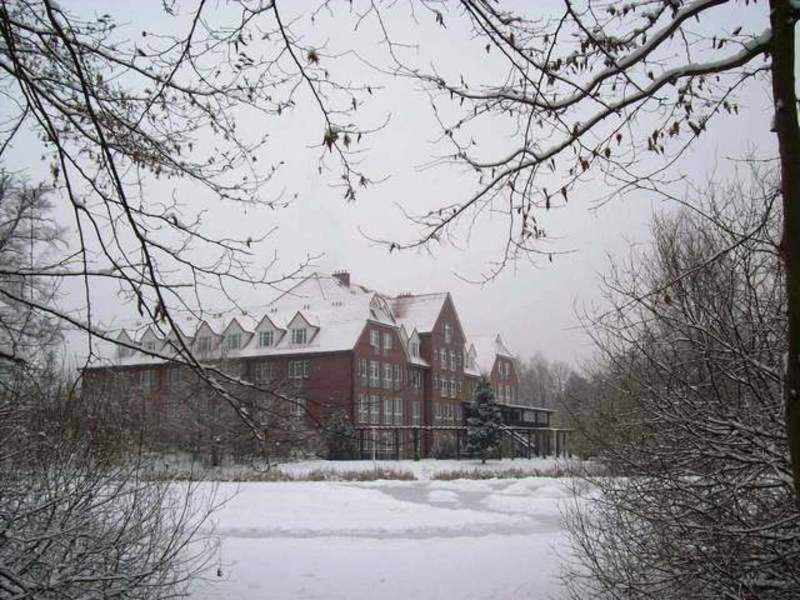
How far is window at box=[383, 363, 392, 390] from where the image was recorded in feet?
165

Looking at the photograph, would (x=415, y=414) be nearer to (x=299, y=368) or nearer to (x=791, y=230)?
(x=299, y=368)

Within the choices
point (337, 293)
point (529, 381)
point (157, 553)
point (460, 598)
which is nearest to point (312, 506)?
point (460, 598)

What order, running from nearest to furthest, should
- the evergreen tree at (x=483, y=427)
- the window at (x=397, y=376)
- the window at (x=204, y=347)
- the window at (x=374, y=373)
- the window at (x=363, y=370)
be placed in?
the window at (x=204, y=347) < the evergreen tree at (x=483, y=427) < the window at (x=363, y=370) < the window at (x=374, y=373) < the window at (x=397, y=376)

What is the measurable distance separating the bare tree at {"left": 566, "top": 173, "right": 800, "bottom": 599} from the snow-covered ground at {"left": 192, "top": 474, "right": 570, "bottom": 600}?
288 cm

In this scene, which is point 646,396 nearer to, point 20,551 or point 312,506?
point 20,551

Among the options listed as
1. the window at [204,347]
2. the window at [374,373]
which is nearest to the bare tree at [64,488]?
the window at [204,347]

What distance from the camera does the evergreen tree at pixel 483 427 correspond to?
149 feet

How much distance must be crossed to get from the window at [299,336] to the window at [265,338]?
4.87 feet

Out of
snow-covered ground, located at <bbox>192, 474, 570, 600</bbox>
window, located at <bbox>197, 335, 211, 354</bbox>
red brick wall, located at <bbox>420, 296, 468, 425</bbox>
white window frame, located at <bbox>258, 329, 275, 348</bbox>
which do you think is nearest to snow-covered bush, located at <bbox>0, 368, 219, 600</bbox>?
snow-covered ground, located at <bbox>192, 474, 570, 600</bbox>

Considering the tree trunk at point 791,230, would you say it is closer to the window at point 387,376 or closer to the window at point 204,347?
the window at point 204,347

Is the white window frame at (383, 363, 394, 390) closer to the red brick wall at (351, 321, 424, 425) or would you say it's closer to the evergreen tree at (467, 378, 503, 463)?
the red brick wall at (351, 321, 424, 425)

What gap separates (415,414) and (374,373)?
282 inches

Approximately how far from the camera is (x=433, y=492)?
2475 centimetres

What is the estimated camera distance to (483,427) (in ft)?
149
